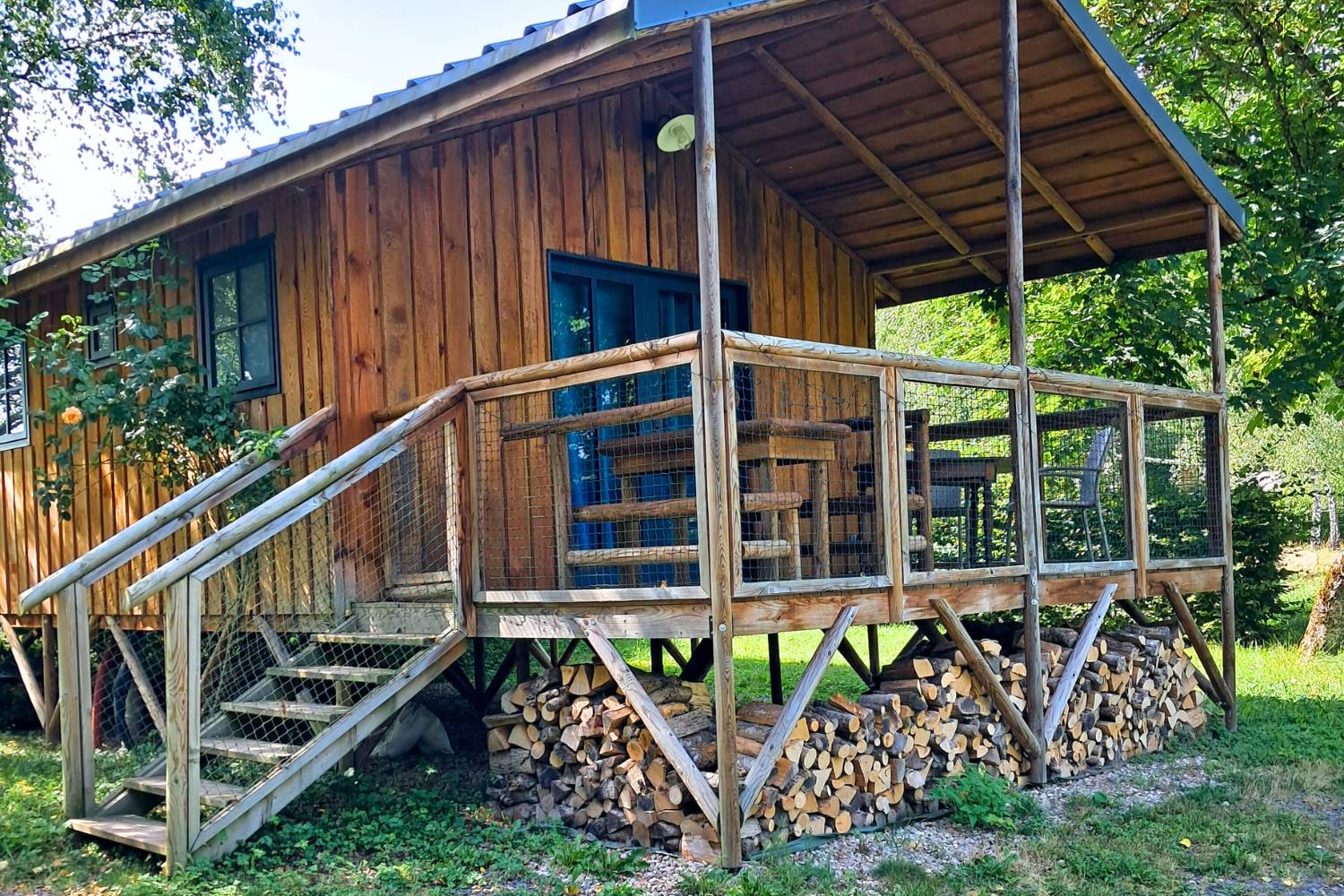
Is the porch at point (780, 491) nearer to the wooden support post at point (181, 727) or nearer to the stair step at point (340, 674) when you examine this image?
the stair step at point (340, 674)

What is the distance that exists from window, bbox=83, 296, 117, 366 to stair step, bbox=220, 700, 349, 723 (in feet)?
11.9

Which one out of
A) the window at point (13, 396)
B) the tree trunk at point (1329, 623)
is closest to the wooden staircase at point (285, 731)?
the window at point (13, 396)

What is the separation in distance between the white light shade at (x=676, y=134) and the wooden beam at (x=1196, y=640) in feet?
14.9

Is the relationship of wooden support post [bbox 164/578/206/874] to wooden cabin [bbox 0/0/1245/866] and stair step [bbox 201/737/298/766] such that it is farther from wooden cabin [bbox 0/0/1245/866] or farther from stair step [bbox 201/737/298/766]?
stair step [bbox 201/737/298/766]

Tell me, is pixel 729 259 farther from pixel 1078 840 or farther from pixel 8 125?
pixel 8 125

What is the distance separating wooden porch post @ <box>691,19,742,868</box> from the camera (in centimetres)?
521

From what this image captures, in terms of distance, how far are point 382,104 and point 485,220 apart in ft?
4.81

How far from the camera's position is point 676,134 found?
7.88m

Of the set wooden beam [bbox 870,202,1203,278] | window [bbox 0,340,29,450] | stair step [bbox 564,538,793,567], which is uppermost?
wooden beam [bbox 870,202,1203,278]

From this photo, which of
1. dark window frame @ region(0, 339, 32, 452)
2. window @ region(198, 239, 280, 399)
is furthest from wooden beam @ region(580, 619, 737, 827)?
dark window frame @ region(0, 339, 32, 452)

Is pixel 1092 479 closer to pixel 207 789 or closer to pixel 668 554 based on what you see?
pixel 668 554

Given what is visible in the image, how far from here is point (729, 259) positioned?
29.2 ft

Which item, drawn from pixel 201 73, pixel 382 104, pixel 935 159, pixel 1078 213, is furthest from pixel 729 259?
pixel 201 73

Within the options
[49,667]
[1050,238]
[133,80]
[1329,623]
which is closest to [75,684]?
[49,667]
